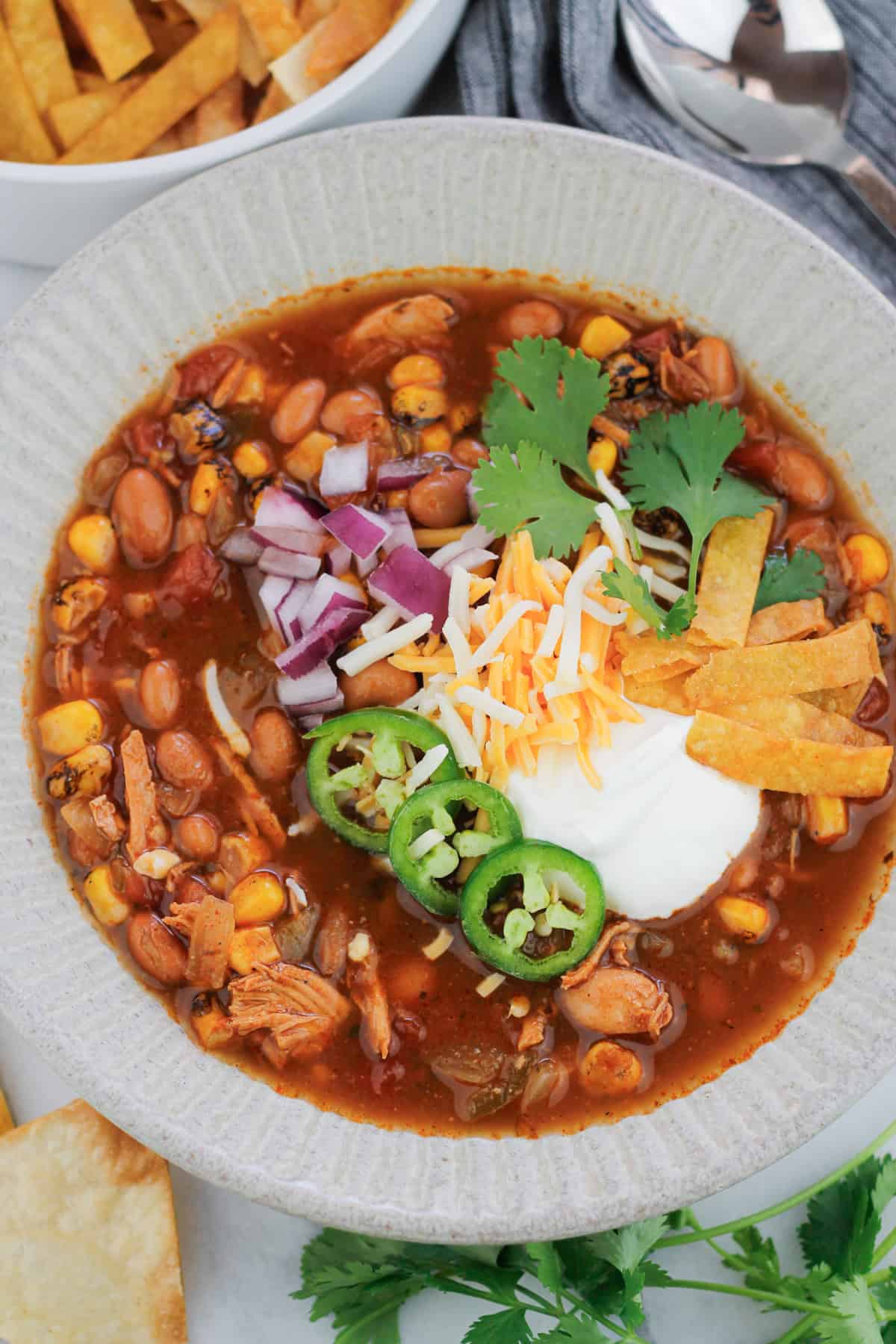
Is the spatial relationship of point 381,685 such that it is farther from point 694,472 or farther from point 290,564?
point 694,472

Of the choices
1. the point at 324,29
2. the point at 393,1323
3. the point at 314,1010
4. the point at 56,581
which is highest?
the point at 324,29

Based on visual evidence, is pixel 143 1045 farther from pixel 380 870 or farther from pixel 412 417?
pixel 412 417

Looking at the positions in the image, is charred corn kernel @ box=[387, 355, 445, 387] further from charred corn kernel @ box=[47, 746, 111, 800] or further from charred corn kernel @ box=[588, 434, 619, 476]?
charred corn kernel @ box=[47, 746, 111, 800]

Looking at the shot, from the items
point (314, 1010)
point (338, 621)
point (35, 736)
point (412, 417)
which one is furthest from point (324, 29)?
point (314, 1010)

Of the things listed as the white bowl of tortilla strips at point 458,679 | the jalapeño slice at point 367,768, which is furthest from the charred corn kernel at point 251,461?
the jalapeño slice at point 367,768

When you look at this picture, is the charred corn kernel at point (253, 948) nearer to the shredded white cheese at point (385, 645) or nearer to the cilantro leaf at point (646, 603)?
the shredded white cheese at point (385, 645)

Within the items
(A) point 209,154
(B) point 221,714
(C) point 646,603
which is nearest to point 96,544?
(B) point 221,714

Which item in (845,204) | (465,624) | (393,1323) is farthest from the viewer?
(845,204)
